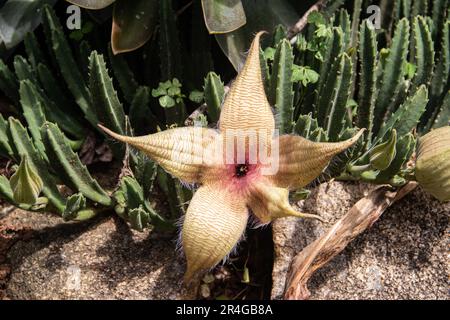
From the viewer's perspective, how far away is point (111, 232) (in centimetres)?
250

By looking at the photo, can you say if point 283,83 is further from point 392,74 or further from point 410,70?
point 410,70

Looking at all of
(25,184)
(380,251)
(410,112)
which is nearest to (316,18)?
(410,112)

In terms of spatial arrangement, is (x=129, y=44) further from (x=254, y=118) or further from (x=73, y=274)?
(x=73, y=274)

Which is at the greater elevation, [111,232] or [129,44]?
[129,44]

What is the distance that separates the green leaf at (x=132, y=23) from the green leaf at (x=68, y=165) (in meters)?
0.42

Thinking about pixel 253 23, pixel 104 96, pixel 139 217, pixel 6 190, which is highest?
pixel 253 23

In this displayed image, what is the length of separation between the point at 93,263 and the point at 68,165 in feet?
1.29

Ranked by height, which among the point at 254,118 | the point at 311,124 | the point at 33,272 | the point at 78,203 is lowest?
the point at 33,272

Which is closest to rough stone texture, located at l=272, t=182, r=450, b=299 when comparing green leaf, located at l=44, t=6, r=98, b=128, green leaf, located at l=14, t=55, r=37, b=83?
green leaf, located at l=44, t=6, r=98, b=128

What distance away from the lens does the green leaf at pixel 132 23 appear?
2473 mm

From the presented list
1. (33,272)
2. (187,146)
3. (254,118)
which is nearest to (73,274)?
(33,272)

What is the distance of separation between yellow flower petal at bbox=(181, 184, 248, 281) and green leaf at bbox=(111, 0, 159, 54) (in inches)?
30.0

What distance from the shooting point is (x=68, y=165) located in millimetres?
2293

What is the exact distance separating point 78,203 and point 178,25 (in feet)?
3.19
